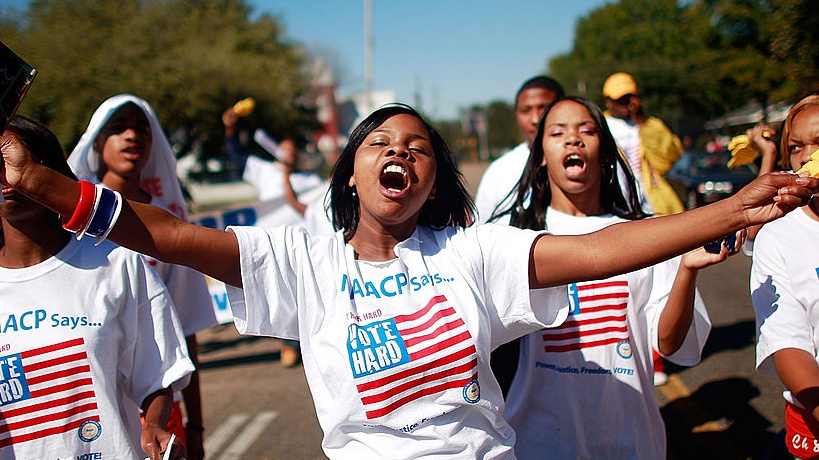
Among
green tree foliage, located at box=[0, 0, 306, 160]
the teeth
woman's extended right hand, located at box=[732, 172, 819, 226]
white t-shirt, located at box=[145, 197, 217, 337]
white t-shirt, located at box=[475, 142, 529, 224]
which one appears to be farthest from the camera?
green tree foliage, located at box=[0, 0, 306, 160]

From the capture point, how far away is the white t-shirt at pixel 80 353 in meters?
2.15

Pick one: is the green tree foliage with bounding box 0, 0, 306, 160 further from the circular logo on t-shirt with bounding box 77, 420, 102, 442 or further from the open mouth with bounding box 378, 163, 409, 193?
the open mouth with bounding box 378, 163, 409, 193

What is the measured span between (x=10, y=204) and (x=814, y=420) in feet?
9.44

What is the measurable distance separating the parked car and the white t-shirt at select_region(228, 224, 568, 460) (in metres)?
14.2

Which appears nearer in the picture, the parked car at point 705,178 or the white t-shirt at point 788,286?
the white t-shirt at point 788,286

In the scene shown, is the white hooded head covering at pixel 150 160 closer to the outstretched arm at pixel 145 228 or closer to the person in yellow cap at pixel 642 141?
the outstretched arm at pixel 145 228

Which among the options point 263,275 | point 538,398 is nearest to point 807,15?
point 538,398

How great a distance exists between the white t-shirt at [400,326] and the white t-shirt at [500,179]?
2270mm

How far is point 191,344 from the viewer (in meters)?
3.38

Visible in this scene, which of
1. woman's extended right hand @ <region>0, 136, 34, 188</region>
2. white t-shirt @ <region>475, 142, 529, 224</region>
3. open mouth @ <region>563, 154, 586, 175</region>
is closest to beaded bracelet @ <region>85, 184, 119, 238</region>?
woman's extended right hand @ <region>0, 136, 34, 188</region>

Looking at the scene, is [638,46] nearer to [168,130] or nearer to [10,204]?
[168,130]

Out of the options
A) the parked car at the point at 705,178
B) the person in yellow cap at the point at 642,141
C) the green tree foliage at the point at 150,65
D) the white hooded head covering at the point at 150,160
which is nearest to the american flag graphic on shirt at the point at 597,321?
the white hooded head covering at the point at 150,160

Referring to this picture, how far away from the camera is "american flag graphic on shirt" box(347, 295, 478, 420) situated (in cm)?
194

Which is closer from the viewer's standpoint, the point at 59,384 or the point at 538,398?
the point at 59,384
